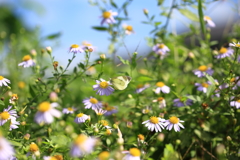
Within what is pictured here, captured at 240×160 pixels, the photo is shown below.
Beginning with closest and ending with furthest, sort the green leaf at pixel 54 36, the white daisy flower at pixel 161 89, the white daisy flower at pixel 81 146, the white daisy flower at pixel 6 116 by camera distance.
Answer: the white daisy flower at pixel 81 146 < the white daisy flower at pixel 6 116 < the white daisy flower at pixel 161 89 < the green leaf at pixel 54 36

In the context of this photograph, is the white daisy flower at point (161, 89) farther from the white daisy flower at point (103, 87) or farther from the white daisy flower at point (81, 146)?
the white daisy flower at point (81, 146)

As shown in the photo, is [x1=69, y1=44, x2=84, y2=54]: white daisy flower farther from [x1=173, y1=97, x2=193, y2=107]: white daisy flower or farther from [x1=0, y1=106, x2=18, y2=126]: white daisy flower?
[x1=173, y1=97, x2=193, y2=107]: white daisy flower

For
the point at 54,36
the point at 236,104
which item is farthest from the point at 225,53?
the point at 54,36

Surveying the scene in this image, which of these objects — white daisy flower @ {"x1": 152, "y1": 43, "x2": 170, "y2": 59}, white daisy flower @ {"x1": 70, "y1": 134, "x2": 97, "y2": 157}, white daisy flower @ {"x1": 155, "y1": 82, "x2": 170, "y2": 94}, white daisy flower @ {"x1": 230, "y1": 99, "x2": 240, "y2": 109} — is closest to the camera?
white daisy flower @ {"x1": 70, "y1": 134, "x2": 97, "y2": 157}

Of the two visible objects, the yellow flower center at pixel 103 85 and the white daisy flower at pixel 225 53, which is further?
the white daisy flower at pixel 225 53

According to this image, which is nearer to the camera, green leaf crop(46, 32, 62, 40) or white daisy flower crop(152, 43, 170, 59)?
white daisy flower crop(152, 43, 170, 59)

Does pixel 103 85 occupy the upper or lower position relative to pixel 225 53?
lower

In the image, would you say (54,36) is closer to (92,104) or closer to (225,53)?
(92,104)

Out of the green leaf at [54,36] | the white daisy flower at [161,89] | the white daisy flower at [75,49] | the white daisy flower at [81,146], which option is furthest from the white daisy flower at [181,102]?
the green leaf at [54,36]

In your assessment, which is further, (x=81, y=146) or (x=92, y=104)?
(x=92, y=104)

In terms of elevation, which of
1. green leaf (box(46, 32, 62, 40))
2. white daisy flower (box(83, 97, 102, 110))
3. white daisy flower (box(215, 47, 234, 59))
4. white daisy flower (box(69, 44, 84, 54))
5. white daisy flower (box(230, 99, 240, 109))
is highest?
white daisy flower (box(215, 47, 234, 59))

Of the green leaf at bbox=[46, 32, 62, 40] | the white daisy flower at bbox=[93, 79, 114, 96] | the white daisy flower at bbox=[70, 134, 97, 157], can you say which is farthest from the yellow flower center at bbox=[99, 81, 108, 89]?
the green leaf at bbox=[46, 32, 62, 40]

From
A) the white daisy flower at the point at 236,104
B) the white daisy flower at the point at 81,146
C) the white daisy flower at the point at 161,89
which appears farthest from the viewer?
the white daisy flower at the point at 161,89

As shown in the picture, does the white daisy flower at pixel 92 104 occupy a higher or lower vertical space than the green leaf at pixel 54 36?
higher
